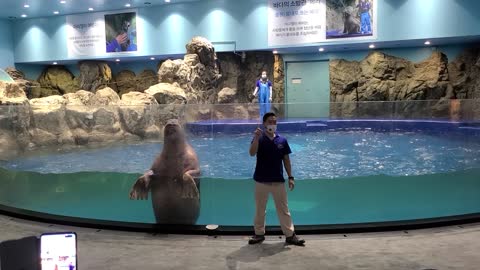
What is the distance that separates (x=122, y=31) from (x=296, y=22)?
8.55m

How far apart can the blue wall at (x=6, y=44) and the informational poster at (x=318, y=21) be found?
571 inches

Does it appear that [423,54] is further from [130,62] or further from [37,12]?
[37,12]

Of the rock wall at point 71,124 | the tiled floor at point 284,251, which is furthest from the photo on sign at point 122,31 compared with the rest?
the tiled floor at point 284,251

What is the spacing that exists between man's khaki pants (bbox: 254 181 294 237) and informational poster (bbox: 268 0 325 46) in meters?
13.6

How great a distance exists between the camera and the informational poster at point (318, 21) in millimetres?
16172

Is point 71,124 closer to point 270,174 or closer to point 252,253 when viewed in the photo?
point 270,174

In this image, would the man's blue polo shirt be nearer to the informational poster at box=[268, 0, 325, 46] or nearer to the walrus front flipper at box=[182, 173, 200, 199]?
the walrus front flipper at box=[182, 173, 200, 199]

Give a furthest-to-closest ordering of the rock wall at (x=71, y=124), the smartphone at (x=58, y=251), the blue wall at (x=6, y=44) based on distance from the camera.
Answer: the blue wall at (x=6, y=44)
the rock wall at (x=71, y=124)
the smartphone at (x=58, y=251)

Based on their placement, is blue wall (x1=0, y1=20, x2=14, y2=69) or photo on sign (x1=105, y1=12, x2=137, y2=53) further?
blue wall (x1=0, y1=20, x2=14, y2=69)

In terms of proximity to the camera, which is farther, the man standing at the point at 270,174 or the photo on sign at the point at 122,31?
the photo on sign at the point at 122,31

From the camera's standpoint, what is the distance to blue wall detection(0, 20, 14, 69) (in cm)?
2186

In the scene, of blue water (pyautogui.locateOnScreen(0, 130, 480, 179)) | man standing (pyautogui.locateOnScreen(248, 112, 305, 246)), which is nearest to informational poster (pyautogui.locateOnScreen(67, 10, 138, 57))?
blue water (pyautogui.locateOnScreen(0, 130, 480, 179))

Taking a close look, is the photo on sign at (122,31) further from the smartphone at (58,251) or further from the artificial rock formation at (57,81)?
the smartphone at (58,251)

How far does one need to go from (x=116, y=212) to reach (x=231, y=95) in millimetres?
15000
